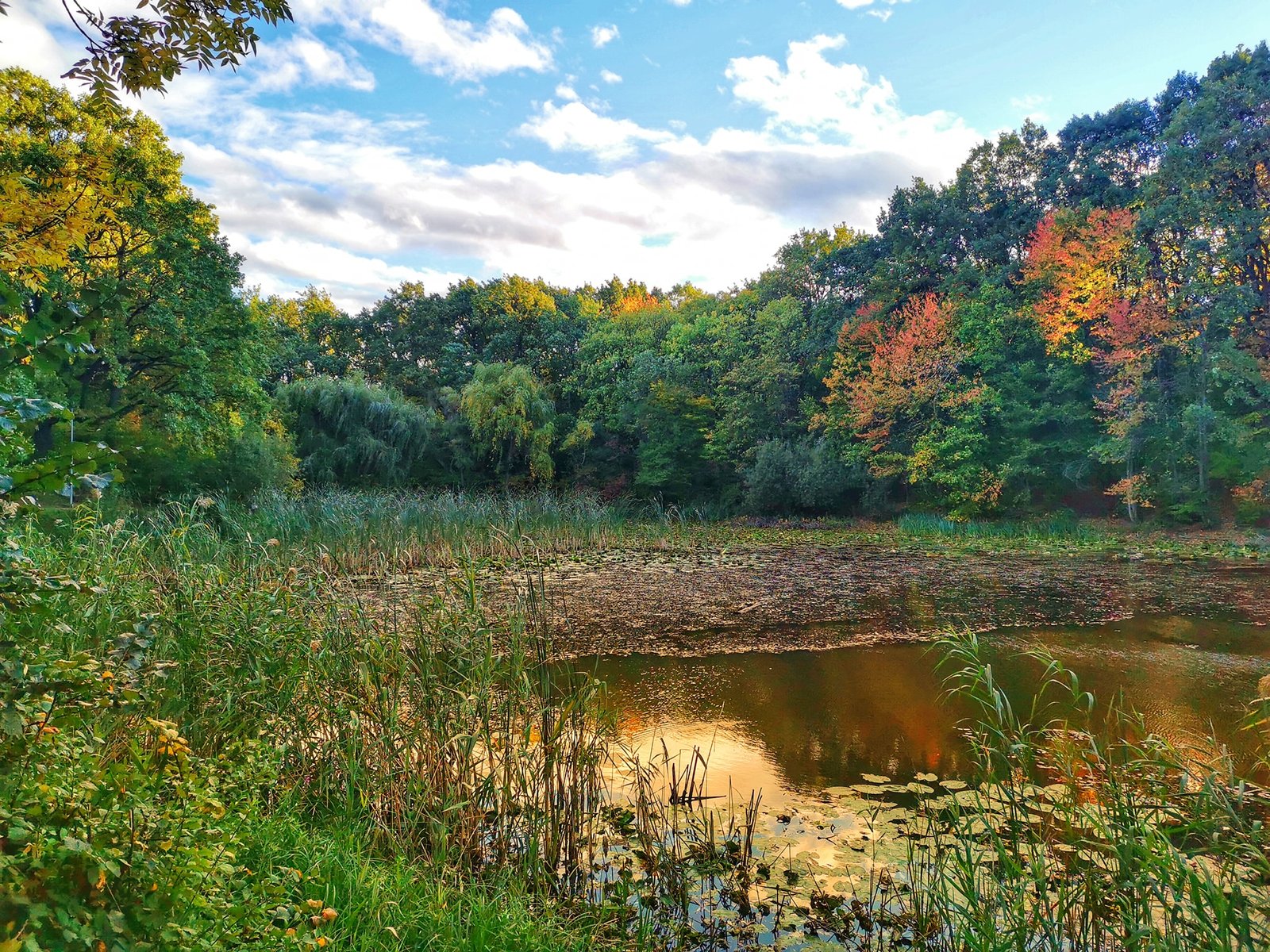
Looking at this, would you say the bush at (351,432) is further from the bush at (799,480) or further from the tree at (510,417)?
the bush at (799,480)

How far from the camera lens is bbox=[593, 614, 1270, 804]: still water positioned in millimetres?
3662

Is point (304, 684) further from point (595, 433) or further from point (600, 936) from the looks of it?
point (595, 433)

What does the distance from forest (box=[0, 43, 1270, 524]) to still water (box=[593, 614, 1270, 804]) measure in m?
7.62

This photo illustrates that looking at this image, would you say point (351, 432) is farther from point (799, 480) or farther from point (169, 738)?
point (169, 738)

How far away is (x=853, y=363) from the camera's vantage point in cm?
1750

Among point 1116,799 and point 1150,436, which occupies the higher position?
point 1150,436

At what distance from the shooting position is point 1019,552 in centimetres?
1141

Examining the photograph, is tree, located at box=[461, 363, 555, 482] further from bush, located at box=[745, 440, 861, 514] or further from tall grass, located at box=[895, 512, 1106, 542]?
tall grass, located at box=[895, 512, 1106, 542]

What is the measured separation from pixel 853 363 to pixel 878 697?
1408 cm

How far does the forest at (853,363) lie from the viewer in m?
11.0

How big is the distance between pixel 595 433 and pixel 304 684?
18.9m

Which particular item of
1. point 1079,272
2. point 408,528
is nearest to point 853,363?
point 1079,272

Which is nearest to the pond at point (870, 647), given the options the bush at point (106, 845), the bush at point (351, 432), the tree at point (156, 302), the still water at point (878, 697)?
the still water at point (878, 697)

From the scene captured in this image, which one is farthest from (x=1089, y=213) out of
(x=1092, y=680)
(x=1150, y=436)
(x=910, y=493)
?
(x=1092, y=680)
